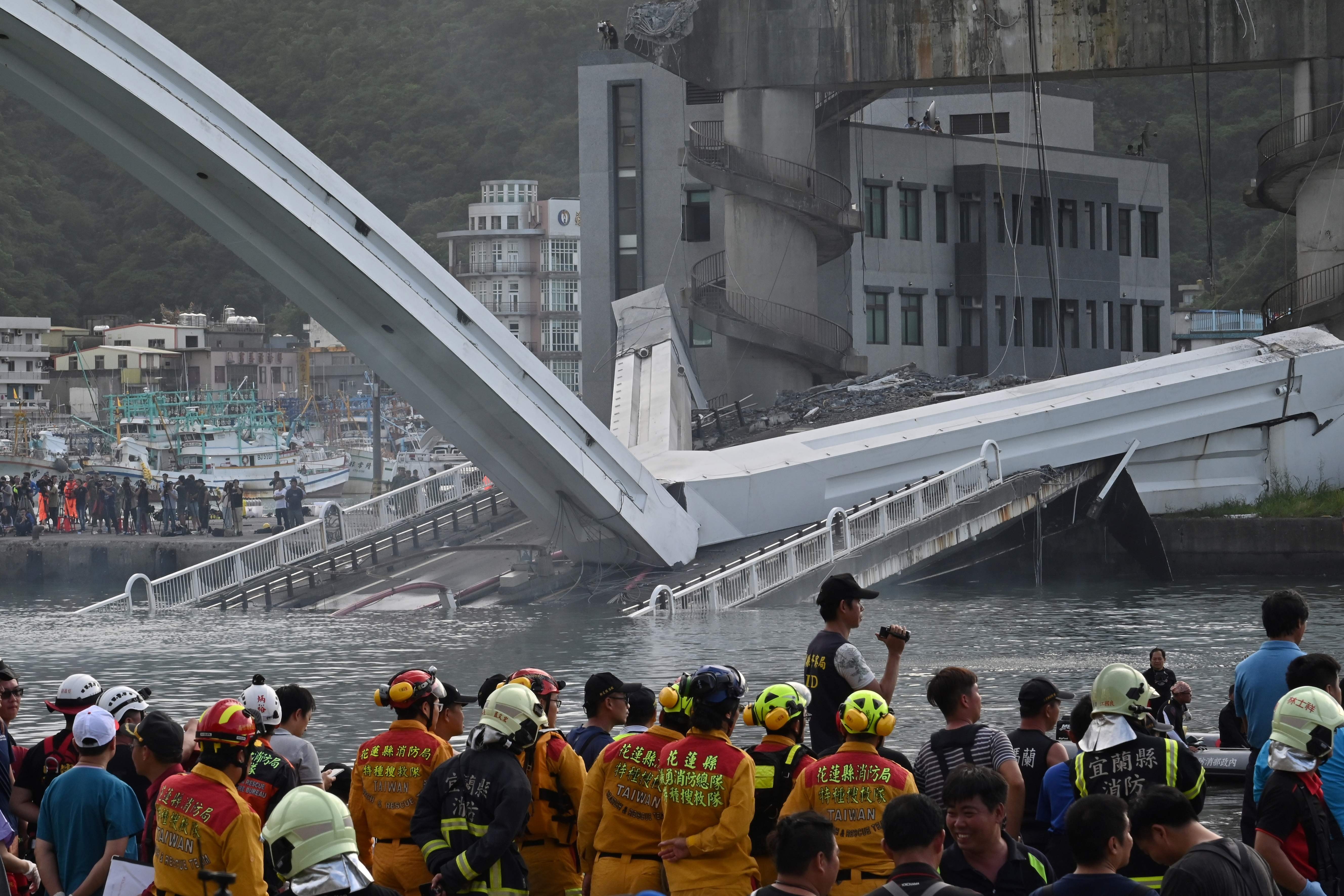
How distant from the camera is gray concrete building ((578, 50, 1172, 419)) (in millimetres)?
44344

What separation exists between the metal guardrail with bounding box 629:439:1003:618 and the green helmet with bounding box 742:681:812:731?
1901cm

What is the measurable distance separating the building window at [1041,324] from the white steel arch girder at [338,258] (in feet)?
83.5

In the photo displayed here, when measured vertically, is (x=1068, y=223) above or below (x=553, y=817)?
above

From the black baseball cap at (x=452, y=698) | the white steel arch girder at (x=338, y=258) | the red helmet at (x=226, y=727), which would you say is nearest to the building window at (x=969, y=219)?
the white steel arch girder at (x=338, y=258)

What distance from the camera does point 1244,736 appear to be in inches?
421

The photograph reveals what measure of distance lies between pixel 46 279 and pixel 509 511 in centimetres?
8383

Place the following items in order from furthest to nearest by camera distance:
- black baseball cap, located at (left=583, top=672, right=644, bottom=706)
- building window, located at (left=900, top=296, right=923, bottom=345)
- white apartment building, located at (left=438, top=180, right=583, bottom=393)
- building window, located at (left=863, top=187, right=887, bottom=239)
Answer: white apartment building, located at (left=438, top=180, right=583, bottom=393) < building window, located at (left=900, top=296, right=923, bottom=345) < building window, located at (left=863, top=187, right=887, bottom=239) < black baseball cap, located at (left=583, top=672, right=644, bottom=706)

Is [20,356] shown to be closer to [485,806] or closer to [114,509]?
[114,509]

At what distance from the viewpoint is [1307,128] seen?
40.8 m

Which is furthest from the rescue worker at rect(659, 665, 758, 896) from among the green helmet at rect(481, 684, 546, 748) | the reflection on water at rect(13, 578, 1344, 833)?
the reflection on water at rect(13, 578, 1344, 833)

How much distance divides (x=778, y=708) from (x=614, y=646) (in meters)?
16.2

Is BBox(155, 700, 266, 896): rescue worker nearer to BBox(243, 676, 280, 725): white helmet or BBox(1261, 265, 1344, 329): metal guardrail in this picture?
BBox(243, 676, 280, 725): white helmet

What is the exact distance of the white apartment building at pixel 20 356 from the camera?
9712 cm

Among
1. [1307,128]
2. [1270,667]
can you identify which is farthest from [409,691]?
[1307,128]
